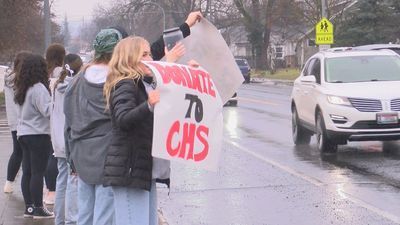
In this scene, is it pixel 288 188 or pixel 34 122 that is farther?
pixel 288 188

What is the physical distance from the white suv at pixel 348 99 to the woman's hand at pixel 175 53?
26.1 ft

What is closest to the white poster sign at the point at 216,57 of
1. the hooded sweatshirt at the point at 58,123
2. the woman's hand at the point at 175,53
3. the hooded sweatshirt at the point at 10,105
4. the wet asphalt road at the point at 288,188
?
the woman's hand at the point at 175,53

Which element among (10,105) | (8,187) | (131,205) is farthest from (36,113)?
(131,205)

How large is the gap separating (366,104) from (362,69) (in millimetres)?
1467

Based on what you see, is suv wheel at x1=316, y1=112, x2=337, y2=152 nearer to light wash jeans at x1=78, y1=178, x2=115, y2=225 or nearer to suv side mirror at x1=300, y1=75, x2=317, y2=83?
suv side mirror at x1=300, y1=75, x2=317, y2=83

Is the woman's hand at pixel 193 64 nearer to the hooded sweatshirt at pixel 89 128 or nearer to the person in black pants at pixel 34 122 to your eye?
the hooded sweatshirt at pixel 89 128

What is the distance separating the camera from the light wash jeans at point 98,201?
188 inches

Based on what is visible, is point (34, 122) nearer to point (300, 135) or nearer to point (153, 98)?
point (153, 98)

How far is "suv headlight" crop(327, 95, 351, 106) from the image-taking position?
40.4 feet

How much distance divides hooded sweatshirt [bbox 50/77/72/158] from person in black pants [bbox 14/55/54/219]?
1.07 ft

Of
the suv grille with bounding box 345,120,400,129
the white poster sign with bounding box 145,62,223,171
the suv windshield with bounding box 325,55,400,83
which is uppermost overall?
the white poster sign with bounding box 145,62,223,171

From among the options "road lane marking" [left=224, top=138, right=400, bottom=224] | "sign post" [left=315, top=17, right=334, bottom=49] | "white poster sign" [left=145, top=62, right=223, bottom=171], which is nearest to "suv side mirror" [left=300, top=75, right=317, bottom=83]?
"road lane marking" [left=224, top=138, right=400, bottom=224]

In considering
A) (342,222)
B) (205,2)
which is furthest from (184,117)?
(205,2)

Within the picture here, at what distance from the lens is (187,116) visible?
4.27 metres
